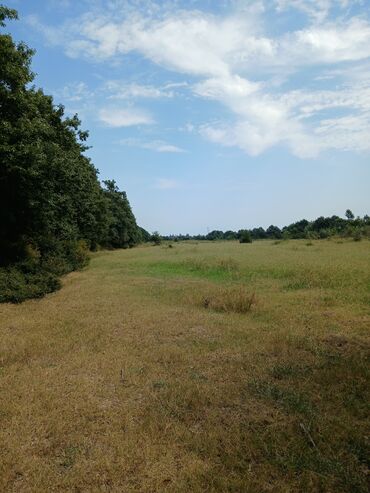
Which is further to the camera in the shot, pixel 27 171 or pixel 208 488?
pixel 27 171

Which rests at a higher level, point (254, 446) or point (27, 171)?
point (27, 171)

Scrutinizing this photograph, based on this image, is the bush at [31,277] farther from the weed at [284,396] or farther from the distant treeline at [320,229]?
the distant treeline at [320,229]

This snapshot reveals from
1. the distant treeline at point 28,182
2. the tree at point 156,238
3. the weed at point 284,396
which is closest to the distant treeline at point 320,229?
the tree at point 156,238

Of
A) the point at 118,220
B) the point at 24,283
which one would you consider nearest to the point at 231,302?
the point at 24,283

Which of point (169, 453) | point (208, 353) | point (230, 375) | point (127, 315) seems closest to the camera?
point (169, 453)

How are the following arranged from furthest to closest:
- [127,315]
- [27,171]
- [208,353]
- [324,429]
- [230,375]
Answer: [27,171] → [127,315] → [208,353] → [230,375] → [324,429]

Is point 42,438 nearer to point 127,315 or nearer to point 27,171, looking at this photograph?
point 127,315

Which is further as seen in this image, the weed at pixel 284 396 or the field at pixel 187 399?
the weed at pixel 284 396

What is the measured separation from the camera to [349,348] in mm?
7922

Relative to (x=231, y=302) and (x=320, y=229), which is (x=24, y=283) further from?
(x=320, y=229)

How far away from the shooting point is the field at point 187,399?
408 centimetres

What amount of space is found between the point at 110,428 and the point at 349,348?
16.8 ft

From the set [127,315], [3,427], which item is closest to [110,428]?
[3,427]

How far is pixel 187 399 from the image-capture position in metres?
5.67
